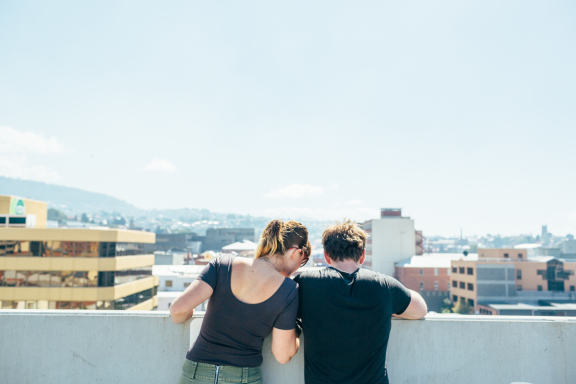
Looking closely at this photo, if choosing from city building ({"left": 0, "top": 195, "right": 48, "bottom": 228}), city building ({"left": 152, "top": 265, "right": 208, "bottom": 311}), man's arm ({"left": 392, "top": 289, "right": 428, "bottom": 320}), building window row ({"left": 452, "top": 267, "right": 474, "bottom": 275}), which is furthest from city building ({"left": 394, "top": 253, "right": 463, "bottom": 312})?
man's arm ({"left": 392, "top": 289, "right": 428, "bottom": 320})

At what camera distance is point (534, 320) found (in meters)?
3.12

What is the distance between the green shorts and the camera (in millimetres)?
2383

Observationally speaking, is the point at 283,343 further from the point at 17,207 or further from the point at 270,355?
the point at 17,207

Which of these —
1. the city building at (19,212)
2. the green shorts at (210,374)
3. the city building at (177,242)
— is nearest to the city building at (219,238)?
the city building at (177,242)

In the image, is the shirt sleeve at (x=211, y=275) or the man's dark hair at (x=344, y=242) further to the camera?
the man's dark hair at (x=344, y=242)

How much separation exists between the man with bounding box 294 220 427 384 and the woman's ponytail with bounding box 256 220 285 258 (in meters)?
0.26

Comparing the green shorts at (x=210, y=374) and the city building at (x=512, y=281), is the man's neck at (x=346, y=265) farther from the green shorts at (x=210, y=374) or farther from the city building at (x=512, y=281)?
the city building at (x=512, y=281)

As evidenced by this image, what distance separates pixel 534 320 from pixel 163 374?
327cm

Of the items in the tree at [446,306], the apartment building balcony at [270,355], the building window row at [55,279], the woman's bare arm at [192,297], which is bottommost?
the tree at [446,306]

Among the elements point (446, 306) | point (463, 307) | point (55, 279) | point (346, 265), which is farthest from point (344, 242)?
point (446, 306)

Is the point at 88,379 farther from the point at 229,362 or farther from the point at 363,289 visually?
the point at 363,289

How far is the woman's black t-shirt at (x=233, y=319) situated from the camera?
2328 millimetres

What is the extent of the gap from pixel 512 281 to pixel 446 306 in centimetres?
1210

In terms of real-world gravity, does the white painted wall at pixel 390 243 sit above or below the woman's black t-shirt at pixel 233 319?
below
